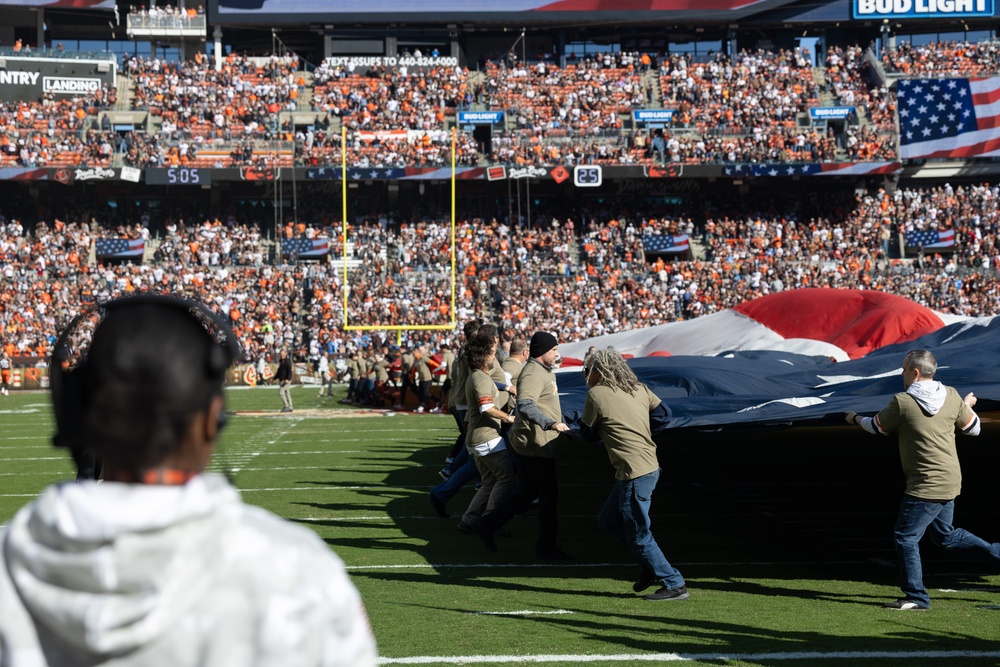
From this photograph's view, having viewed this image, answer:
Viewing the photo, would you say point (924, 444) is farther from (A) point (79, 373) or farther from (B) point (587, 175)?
(B) point (587, 175)

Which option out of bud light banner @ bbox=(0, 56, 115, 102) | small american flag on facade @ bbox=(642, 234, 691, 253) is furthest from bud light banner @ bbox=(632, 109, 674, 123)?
bud light banner @ bbox=(0, 56, 115, 102)

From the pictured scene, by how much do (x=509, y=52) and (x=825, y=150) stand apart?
15599 mm

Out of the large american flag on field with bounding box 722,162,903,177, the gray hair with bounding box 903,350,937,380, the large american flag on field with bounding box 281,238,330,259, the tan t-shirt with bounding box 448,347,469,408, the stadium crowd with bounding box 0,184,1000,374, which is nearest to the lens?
the gray hair with bounding box 903,350,937,380

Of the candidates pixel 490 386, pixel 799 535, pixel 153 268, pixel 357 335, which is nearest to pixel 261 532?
pixel 490 386

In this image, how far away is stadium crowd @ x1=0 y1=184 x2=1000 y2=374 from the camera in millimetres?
42531

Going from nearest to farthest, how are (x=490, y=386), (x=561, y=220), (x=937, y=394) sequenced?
1. (x=937, y=394)
2. (x=490, y=386)
3. (x=561, y=220)

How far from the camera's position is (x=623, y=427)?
7.95 m

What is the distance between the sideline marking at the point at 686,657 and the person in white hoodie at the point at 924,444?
1.08 m

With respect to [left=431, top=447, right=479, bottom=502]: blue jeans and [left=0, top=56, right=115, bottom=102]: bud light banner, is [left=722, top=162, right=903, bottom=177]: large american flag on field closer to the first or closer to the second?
[left=0, top=56, right=115, bottom=102]: bud light banner

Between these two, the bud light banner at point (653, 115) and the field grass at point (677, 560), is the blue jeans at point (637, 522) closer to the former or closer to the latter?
the field grass at point (677, 560)

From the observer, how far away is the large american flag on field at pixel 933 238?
154 feet

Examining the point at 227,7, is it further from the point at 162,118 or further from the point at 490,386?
the point at 490,386

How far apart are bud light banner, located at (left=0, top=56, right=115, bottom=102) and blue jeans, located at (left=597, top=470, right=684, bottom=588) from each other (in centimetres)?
4936

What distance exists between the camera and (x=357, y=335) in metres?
42.6
